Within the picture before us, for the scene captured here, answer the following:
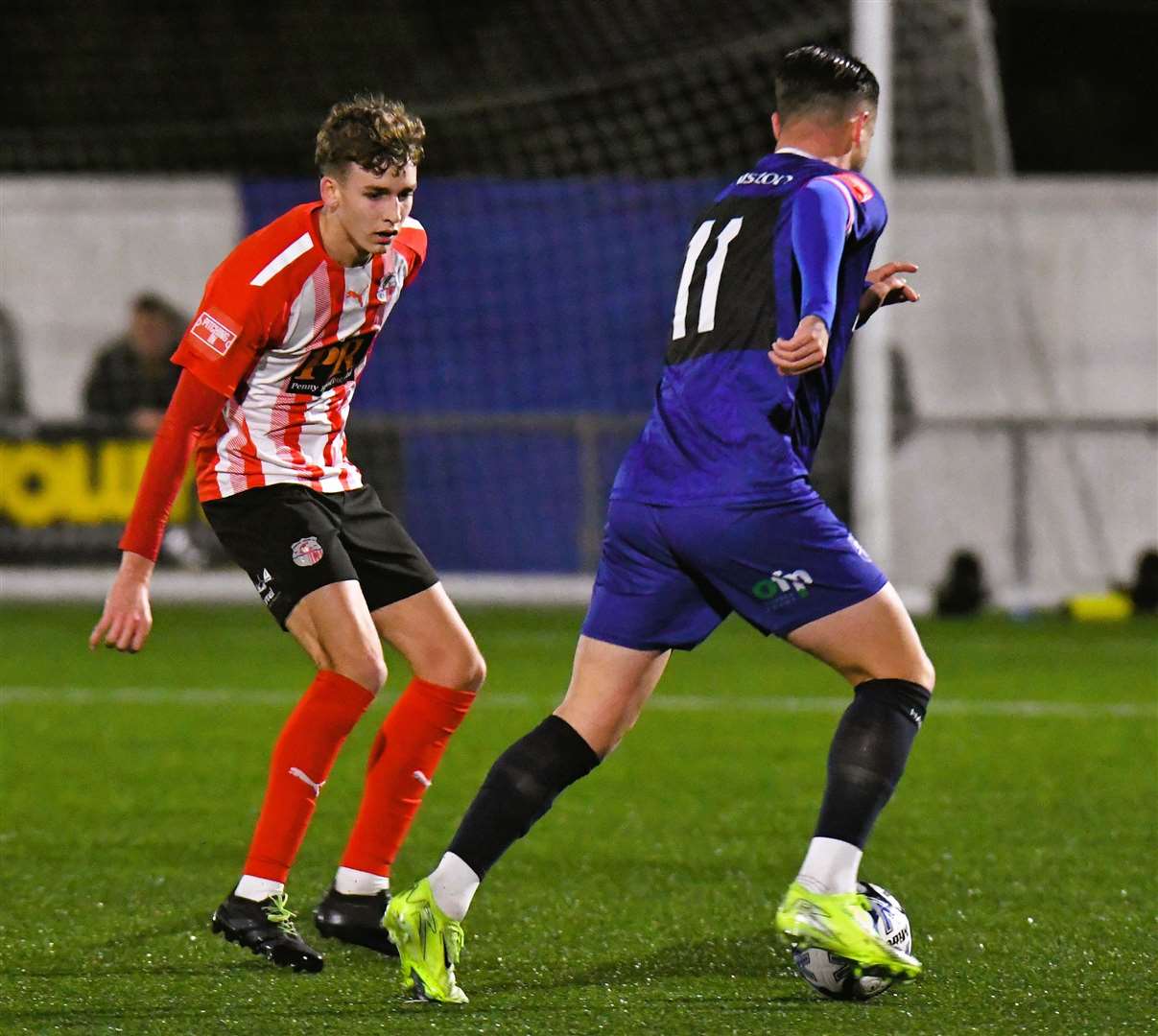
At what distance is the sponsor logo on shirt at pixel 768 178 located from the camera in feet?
13.2

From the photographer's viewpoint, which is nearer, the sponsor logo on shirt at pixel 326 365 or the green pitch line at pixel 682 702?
the sponsor logo on shirt at pixel 326 365

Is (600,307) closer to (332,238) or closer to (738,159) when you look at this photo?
(738,159)

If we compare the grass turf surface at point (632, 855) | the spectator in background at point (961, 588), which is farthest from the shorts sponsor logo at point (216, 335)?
the spectator in background at point (961, 588)

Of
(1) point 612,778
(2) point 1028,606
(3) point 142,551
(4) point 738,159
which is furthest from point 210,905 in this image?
(4) point 738,159

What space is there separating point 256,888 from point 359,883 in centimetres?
29

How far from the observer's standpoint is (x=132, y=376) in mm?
13688

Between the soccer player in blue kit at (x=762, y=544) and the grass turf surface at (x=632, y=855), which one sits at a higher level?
the soccer player in blue kit at (x=762, y=544)

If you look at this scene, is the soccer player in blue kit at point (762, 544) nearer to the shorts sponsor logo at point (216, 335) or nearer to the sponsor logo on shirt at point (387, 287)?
the sponsor logo on shirt at point (387, 287)

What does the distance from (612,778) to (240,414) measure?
274cm

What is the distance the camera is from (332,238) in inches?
176

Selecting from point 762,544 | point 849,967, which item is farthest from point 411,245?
point 849,967

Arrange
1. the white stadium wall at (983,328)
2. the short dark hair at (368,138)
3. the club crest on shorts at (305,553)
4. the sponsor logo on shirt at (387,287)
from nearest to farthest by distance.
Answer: the short dark hair at (368,138) → the club crest on shorts at (305,553) → the sponsor logo on shirt at (387,287) → the white stadium wall at (983,328)

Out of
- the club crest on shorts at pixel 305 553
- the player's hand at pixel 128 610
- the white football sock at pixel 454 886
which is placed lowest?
the white football sock at pixel 454 886

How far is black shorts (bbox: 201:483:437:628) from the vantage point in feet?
14.7
